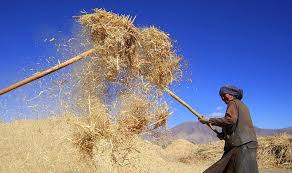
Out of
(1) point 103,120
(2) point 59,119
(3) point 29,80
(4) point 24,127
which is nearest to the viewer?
(3) point 29,80

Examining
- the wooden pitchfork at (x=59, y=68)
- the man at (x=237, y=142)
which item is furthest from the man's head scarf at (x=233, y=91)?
the wooden pitchfork at (x=59, y=68)

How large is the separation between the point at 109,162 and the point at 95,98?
1170 millimetres

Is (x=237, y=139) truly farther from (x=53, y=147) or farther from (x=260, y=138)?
(x=260, y=138)

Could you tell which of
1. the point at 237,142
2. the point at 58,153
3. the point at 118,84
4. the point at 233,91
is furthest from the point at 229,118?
the point at 58,153

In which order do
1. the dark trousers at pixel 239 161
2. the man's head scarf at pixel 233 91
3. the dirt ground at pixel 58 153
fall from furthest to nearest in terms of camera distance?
the dirt ground at pixel 58 153, the man's head scarf at pixel 233 91, the dark trousers at pixel 239 161

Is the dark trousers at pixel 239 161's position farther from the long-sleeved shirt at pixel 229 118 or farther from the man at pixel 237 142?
the long-sleeved shirt at pixel 229 118

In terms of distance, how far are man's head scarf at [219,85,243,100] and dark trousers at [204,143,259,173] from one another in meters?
0.75

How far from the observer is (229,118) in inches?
268

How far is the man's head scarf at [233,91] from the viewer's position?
7.13 metres

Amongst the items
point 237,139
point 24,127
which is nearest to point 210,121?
point 237,139

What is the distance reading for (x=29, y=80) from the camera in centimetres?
670

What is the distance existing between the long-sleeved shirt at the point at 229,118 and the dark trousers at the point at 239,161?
383mm

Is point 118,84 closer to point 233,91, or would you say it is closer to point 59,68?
point 59,68

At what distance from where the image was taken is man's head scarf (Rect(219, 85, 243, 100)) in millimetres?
7129
